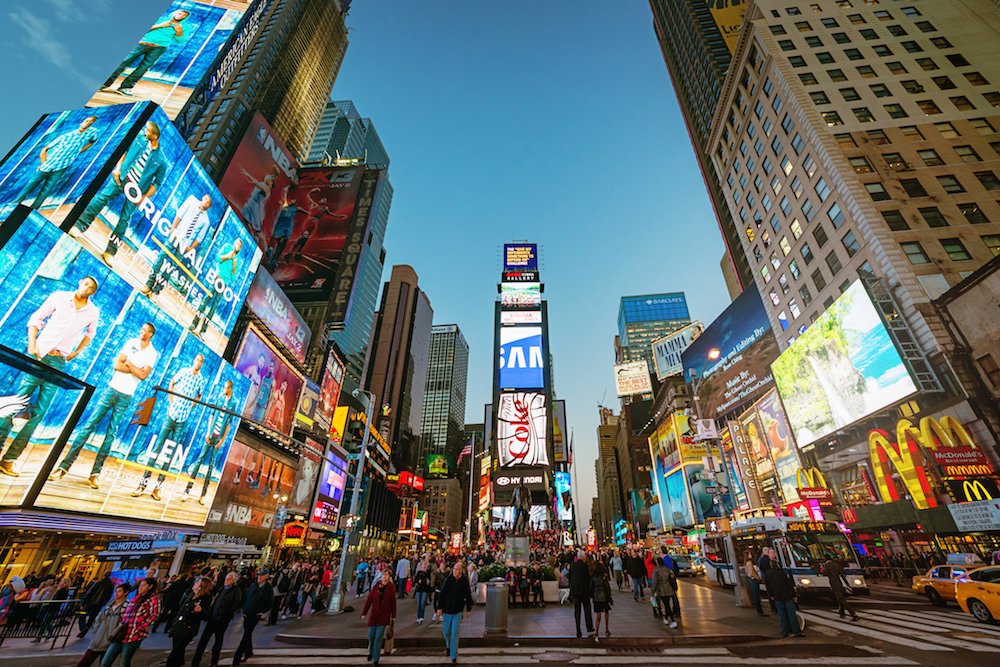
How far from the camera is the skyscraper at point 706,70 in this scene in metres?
76.3

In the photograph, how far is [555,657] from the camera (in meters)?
9.14

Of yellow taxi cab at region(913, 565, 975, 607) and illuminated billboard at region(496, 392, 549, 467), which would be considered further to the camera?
illuminated billboard at region(496, 392, 549, 467)

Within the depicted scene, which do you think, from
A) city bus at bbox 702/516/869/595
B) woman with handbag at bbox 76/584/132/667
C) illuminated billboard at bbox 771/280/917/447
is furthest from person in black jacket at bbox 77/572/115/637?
illuminated billboard at bbox 771/280/917/447

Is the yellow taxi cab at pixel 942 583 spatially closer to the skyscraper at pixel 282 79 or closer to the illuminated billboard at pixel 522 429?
the illuminated billboard at pixel 522 429

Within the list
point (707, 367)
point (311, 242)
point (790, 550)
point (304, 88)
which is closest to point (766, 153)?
point (707, 367)

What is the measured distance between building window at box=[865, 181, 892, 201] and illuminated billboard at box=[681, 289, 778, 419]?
2064 cm

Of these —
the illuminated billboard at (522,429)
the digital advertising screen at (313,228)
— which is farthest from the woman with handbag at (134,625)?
the digital advertising screen at (313,228)

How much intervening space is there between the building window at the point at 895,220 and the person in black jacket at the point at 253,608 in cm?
4767

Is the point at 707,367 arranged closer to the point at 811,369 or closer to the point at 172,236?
the point at 811,369

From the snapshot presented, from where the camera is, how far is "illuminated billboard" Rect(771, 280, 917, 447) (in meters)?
30.6

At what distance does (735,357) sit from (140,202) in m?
68.9

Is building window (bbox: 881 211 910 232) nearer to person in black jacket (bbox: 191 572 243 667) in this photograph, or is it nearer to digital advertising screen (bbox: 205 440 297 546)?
person in black jacket (bbox: 191 572 243 667)

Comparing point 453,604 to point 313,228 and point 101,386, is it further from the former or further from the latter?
point 313,228

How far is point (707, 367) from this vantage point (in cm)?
7156
